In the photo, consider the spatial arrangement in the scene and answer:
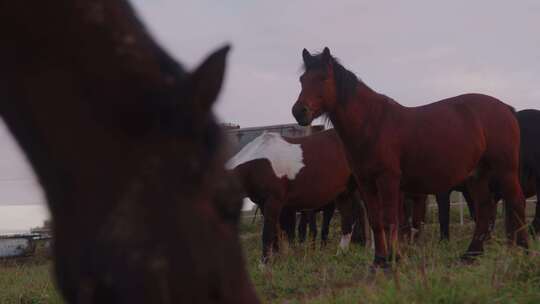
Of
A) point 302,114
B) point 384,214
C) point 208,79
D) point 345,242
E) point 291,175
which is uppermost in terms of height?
point 302,114

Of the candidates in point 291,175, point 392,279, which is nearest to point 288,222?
point 291,175

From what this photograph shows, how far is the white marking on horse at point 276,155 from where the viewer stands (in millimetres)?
8656

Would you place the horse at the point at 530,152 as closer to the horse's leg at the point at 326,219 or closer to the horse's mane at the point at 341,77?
the horse's leg at the point at 326,219

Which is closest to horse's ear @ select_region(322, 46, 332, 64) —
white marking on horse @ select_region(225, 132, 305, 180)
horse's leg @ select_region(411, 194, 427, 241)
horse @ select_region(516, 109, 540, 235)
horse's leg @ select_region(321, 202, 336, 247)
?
white marking on horse @ select_region(225, 132, 305, 180)

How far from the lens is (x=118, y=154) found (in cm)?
163

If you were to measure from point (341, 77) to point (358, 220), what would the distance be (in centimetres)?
424

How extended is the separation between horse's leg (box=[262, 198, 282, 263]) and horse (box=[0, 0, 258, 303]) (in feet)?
19.4

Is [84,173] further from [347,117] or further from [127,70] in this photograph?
[347,117]

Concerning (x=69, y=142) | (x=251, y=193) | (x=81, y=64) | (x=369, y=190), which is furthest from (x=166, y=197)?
(x=251, y=193)

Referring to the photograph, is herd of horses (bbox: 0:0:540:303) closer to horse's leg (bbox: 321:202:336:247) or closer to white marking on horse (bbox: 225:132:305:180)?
white marking on horse (bbox: 225:132:305:180)

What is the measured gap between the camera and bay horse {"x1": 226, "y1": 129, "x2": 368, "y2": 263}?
333 inches

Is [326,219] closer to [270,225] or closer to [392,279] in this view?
[270,225]

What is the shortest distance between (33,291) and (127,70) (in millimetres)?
4553

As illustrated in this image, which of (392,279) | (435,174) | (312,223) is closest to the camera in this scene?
(392,279)
